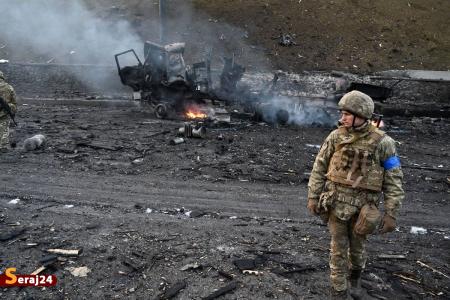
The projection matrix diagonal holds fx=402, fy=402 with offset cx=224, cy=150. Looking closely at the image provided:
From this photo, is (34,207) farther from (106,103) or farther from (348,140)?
(106,103)

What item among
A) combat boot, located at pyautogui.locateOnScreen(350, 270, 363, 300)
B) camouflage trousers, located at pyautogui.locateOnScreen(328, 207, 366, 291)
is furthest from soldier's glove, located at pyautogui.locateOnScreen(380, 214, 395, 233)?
combat boot, located at pyautogui.locateOnScreen(350, 270, 363, 300)

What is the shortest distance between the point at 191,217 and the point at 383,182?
3.27 m

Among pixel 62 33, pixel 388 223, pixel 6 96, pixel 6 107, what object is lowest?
pixel 388 223

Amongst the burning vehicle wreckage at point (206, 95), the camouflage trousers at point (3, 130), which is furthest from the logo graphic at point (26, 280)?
the burning vehicle wreckage at point (206, 95)

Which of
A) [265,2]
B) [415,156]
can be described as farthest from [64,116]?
[265,2]

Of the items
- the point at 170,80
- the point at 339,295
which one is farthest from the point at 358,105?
the point at 170,80

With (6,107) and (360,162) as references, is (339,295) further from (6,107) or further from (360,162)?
(6,107)

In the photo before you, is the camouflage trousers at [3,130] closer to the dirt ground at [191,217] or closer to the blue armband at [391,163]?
the dirt ground at [191,217]

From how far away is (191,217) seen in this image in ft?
21.2

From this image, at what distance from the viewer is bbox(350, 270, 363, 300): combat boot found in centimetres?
458

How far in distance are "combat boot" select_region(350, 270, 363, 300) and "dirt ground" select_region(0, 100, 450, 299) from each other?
22 centimetres

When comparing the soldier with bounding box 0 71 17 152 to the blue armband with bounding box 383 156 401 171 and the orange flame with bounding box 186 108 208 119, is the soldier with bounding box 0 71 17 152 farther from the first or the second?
the blue armband with bounding box 383 156 401 171

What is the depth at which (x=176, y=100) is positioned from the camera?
42.3ft

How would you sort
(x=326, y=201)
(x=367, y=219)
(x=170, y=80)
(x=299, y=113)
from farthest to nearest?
(x=170, y=80), (x=299, y=113), (x=326, y=201), (x=367, y=219)
